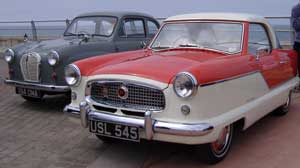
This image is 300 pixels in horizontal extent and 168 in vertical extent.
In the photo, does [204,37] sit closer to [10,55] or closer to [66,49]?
[66,49]

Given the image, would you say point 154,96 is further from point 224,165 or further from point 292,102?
point 292,102

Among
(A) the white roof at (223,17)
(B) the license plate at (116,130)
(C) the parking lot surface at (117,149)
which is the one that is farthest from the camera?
(A) the white roof at (223,17)

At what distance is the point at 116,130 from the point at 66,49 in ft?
9.40

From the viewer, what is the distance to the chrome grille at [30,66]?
22.0ft

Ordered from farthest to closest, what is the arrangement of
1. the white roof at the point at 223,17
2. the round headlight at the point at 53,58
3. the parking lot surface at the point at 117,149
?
the round headlight at the point at 53,58
the white roof at the point at 223,17
the parking lot surface at the point at 117,149

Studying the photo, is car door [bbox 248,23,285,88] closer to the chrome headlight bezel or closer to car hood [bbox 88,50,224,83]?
car hood [bbox 88,50,224,83]

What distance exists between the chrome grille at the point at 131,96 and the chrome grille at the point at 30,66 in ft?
7.93

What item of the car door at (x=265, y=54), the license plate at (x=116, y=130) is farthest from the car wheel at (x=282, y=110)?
the license plate at (x=116, y=130)

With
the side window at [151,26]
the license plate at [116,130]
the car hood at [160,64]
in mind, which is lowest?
the license plate at [116,130]

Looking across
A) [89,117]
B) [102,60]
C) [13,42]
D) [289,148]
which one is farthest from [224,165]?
[13,42]

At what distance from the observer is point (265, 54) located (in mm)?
5531

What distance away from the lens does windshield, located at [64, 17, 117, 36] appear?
25.4 ft

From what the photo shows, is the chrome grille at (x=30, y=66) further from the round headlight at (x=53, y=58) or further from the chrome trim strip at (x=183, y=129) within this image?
the chrome trim strip at (x=183, y=129)

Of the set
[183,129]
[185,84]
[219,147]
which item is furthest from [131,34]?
[183,129]
